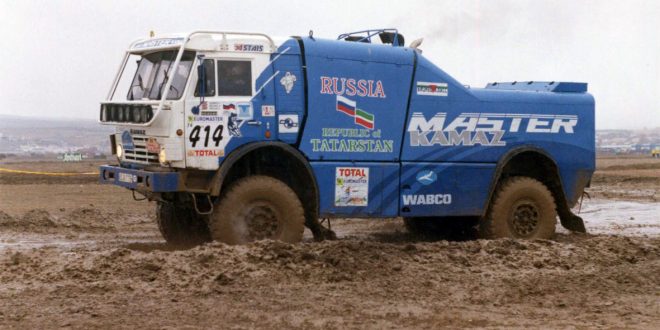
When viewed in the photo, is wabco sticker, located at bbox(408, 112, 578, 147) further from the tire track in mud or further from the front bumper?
the front bumper

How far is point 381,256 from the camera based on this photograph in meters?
10.6

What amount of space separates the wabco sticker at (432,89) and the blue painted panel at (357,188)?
A: 1067 millimetres

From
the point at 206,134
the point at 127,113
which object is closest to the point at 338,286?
the point at 206,134

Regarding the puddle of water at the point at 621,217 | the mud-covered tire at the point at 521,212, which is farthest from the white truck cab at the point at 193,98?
the puddle of water at the point at 621,217

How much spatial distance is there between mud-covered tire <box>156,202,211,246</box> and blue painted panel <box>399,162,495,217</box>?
9.03ft

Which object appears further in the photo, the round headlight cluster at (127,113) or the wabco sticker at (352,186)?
the wabco sticker at (352,186)

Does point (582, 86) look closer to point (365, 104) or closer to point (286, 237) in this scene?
point (365, 104)

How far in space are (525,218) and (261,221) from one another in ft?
14.0

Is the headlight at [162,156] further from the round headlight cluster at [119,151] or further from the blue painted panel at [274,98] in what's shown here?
the round headlight cluster at [119,151]

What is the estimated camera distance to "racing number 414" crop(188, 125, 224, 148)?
1121 cm

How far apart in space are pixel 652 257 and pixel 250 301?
18.3ft

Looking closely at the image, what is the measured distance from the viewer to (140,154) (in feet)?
38.8

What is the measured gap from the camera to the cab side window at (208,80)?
1127 centimetres

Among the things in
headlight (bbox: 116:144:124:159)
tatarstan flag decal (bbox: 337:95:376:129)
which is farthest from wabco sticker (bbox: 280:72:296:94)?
headlight (bbox: 116:144:124:159)
